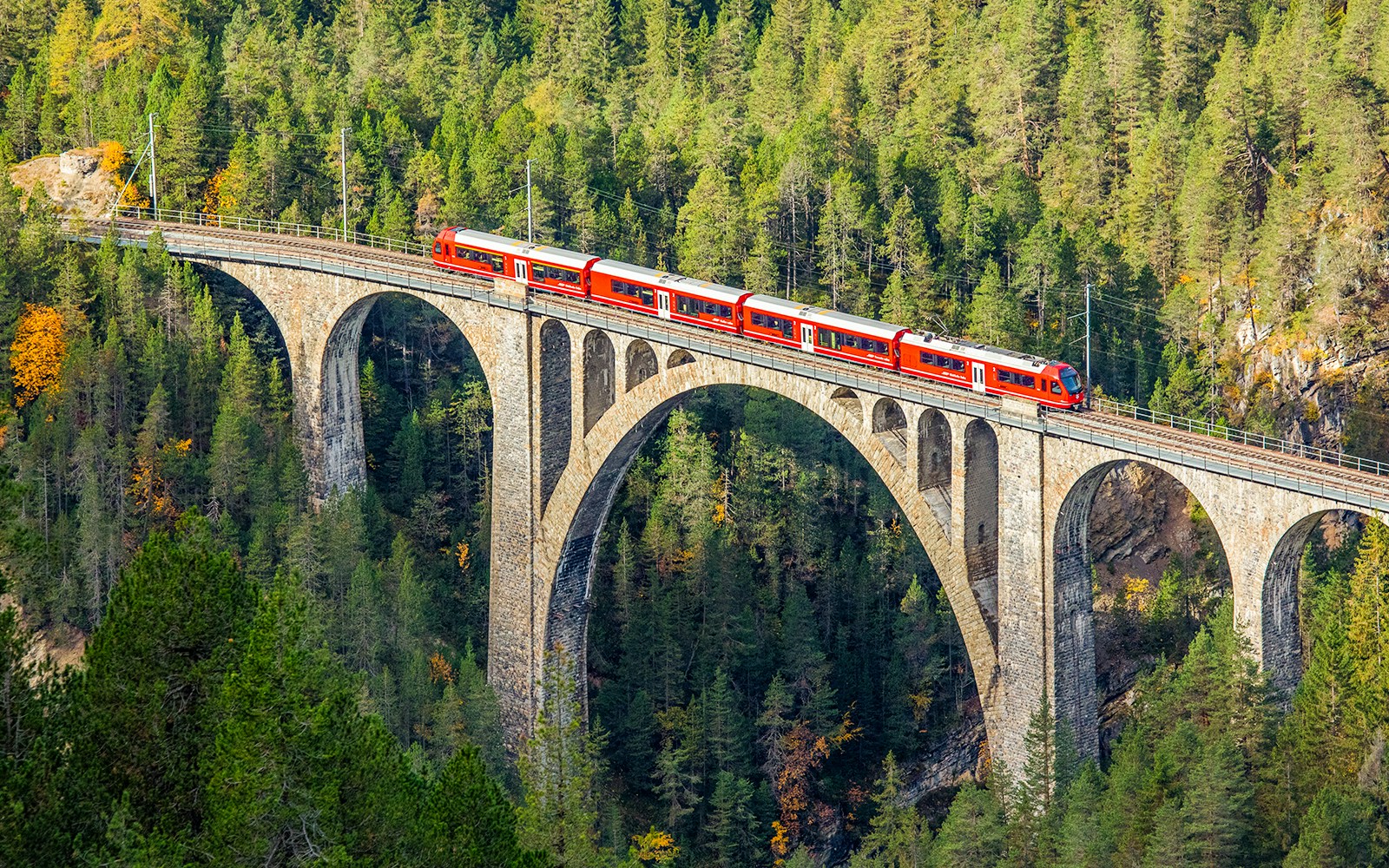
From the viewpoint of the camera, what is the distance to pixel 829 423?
9194cm

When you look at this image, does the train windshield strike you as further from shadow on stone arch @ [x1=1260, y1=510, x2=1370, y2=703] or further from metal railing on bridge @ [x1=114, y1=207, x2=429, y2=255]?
metal railing on bridge @ [x1=114, y1=207, x2=429, y2=255]

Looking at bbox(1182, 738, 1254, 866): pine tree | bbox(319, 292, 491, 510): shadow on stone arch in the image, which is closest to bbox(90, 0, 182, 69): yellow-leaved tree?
bbox(319, 292, 491, 510): shadow on stone arch

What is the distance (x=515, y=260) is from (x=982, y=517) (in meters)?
27.6

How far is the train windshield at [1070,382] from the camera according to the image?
83.2 meters

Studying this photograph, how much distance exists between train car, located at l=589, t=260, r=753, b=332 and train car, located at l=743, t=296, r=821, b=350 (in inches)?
20.7

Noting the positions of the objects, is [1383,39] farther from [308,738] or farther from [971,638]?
[308,738]

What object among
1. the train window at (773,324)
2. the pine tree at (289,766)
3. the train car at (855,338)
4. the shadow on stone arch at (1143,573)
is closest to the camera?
the pine tree at (289,766)

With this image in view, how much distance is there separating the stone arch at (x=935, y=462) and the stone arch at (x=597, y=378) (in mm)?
18524

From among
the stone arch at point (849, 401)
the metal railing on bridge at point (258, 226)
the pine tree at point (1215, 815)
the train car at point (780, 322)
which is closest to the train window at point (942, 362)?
the stone arch at point (849, 401)

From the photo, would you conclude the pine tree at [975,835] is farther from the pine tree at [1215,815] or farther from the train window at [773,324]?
the train window at [773,324]

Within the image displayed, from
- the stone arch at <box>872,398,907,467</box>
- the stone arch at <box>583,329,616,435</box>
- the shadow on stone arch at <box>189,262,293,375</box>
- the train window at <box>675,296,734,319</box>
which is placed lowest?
the stone arch at <box>872,398,907,467</box>

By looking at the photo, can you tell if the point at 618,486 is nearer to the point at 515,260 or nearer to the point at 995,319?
the point at 515,260

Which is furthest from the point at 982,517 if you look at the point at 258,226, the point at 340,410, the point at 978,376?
the point at 258,226

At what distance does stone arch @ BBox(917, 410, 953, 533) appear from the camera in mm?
87125
